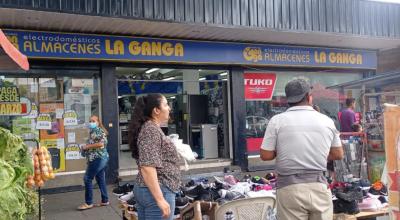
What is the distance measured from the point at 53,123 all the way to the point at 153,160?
6.05 metres

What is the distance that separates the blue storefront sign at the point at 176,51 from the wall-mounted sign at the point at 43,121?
4.15 feet

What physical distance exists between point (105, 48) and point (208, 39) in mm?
2477

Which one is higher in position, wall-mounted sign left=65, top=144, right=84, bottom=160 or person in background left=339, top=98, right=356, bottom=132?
person in background left=339, top=98, right=356, bottom=132

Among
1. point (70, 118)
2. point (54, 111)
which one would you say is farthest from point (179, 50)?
point (54, 111)

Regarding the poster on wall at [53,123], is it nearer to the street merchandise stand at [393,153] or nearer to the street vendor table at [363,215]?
the street vendor table at [363,215]

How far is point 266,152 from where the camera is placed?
3225 millimetres

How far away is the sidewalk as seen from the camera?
261 inches

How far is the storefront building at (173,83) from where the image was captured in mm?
8336

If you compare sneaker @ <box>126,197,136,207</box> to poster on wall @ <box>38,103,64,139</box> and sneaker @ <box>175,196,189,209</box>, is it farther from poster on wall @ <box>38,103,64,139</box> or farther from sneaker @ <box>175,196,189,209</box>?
poster on wall @ <box>38,103,64,139</box>

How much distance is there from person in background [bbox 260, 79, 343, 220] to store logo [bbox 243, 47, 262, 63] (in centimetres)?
721

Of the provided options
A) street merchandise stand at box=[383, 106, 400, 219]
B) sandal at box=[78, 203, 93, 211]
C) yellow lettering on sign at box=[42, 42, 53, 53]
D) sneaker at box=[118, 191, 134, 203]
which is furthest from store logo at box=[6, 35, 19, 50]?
street merchandise stand at box=[383, 106, 400, 219]

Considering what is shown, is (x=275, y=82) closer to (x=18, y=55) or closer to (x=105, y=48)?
(x=105, y=48)

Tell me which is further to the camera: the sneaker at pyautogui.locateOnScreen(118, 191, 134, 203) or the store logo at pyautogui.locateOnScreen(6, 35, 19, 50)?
the store logo at pyautogui.locateOnScreen(6, 35, 19, 50)

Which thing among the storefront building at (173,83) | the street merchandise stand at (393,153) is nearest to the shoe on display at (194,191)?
the street merchandise stand at (393,153)
